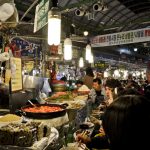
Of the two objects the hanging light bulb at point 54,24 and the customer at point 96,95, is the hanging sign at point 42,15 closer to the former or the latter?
the hanging light bulb at point 54,24

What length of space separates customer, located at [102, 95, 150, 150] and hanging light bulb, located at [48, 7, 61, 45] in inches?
136

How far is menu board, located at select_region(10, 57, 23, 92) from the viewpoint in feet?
13.4

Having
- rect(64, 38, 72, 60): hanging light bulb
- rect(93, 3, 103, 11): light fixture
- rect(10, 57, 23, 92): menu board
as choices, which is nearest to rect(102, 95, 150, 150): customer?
rect(10, 57, 23, 92): menu board

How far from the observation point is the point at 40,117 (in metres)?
3.52

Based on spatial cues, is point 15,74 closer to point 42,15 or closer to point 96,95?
point 42,15

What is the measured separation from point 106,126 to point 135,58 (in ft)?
115

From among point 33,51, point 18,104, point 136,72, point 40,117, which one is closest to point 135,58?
point 136,72

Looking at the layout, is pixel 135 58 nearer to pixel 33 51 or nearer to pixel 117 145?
pixel 33 51

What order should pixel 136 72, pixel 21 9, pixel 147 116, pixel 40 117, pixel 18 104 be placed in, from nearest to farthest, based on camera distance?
pixel 147 116 → pixel 40 117 → pixel 18 104 → pixel 21 9 → pixel 136 72

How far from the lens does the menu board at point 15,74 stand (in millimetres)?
4098

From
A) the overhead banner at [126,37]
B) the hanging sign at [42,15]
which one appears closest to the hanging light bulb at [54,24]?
the hanging sign at [42,15]

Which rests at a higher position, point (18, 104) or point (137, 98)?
point (137, 98)

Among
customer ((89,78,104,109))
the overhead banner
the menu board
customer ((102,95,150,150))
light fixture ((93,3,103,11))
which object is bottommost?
customer ((89,78,104,109))

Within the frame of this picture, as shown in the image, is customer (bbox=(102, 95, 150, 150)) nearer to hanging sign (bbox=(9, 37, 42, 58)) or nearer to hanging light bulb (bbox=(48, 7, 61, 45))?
hanging light bulb (bbox=(48, 7, 61, 45))
